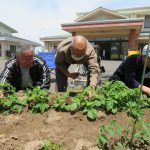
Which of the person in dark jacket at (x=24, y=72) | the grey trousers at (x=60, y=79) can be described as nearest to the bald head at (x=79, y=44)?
the person in dark jacket at (x=24, y=72)

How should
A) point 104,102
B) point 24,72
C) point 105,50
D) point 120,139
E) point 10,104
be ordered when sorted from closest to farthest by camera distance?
point 120,139
point 104,102
point 10,104
point 24,72
point 105,50

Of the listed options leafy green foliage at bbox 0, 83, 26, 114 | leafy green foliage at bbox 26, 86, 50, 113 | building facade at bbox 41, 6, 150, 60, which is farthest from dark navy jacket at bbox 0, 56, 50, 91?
building facade at bbox 41, 6, 150, 60

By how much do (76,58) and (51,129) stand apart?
154cm

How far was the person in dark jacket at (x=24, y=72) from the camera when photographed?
12.7ft

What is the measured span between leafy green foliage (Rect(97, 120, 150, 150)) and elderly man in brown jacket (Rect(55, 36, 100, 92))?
1328 mm

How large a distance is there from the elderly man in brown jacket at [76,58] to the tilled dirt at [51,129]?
99 centimetres

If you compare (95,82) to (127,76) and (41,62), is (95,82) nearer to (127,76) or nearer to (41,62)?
(127,76)

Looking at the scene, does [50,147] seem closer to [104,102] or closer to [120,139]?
[120,139]

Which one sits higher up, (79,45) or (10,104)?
(79,45)

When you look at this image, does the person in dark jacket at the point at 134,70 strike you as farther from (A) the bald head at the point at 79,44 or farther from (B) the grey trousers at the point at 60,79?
(B) the grey trousers at the point at 60,79

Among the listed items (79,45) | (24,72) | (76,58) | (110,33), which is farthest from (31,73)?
(110,33)

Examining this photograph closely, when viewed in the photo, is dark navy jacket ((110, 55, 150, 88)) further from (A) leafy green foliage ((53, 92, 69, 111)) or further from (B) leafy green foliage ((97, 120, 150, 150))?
(B) leafy green foliage ((97, 120, 150, 150))

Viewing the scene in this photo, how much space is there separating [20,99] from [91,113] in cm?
82

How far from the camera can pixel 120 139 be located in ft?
7.48
